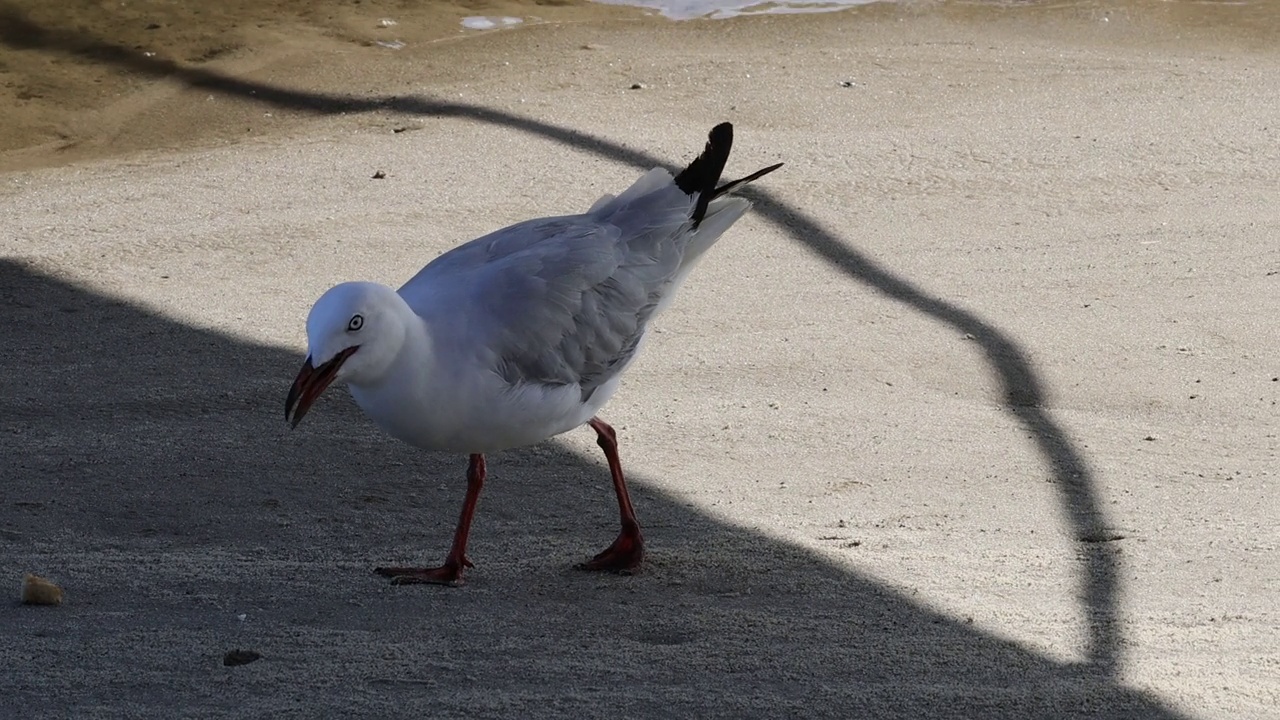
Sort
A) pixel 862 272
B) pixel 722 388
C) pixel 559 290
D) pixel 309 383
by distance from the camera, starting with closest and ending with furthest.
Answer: pixel 309 383
pixel 559 290
pixel 722 388
pixel 862 272

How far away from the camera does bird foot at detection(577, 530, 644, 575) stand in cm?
443

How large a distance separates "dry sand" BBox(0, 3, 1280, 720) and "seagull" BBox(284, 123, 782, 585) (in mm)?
446

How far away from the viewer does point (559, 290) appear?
4398mm

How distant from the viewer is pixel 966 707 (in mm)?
3512

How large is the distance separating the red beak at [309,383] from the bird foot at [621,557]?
105 centimetres

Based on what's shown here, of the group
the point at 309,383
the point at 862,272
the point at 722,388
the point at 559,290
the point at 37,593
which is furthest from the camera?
the point at 862,272

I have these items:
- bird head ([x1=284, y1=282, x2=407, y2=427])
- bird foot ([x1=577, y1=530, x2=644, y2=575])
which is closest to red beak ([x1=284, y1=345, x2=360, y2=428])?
bird head ([x1=284, y1=282, x2=407, y2=427])

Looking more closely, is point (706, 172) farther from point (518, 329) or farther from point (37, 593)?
point (37, 593)

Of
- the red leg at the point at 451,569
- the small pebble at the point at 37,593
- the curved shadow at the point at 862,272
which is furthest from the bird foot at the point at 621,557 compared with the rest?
the small pebble at the point at 37,593

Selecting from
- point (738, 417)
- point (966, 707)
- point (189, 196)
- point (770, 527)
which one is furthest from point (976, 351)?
point (189, 196)

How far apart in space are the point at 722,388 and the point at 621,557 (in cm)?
165

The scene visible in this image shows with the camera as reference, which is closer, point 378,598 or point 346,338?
point 346,338

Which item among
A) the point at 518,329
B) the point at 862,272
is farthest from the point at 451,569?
the point at 862,272

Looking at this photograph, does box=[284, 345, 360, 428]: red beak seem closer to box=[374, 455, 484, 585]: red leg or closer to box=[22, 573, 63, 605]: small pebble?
box=[374, 455, 484, 585]: red leg
